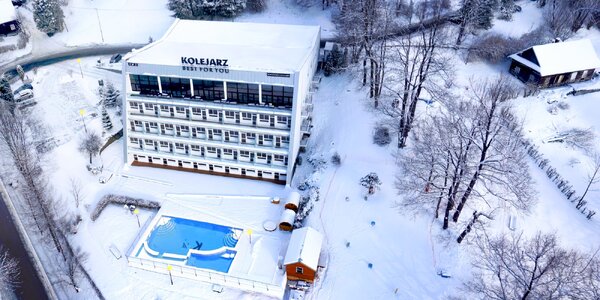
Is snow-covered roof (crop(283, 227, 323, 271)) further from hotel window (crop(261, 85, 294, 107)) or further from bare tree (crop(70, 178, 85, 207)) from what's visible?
bare tree (crop(70, 178, 85, 207))

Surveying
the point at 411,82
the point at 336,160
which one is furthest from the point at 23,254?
the point at 411,82

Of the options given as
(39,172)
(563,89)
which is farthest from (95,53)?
(563,89)

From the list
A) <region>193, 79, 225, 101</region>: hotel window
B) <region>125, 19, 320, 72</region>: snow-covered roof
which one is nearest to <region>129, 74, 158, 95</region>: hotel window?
<region>125, 19, 320, 72</region>: snow-covered roof

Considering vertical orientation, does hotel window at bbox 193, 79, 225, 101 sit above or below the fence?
above

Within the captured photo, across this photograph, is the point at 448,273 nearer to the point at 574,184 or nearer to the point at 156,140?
the point at 574,184

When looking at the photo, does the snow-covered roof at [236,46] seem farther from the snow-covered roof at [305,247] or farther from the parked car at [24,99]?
the parked car at [24,99]

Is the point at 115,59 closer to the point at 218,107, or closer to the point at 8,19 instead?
the point at 8,19
